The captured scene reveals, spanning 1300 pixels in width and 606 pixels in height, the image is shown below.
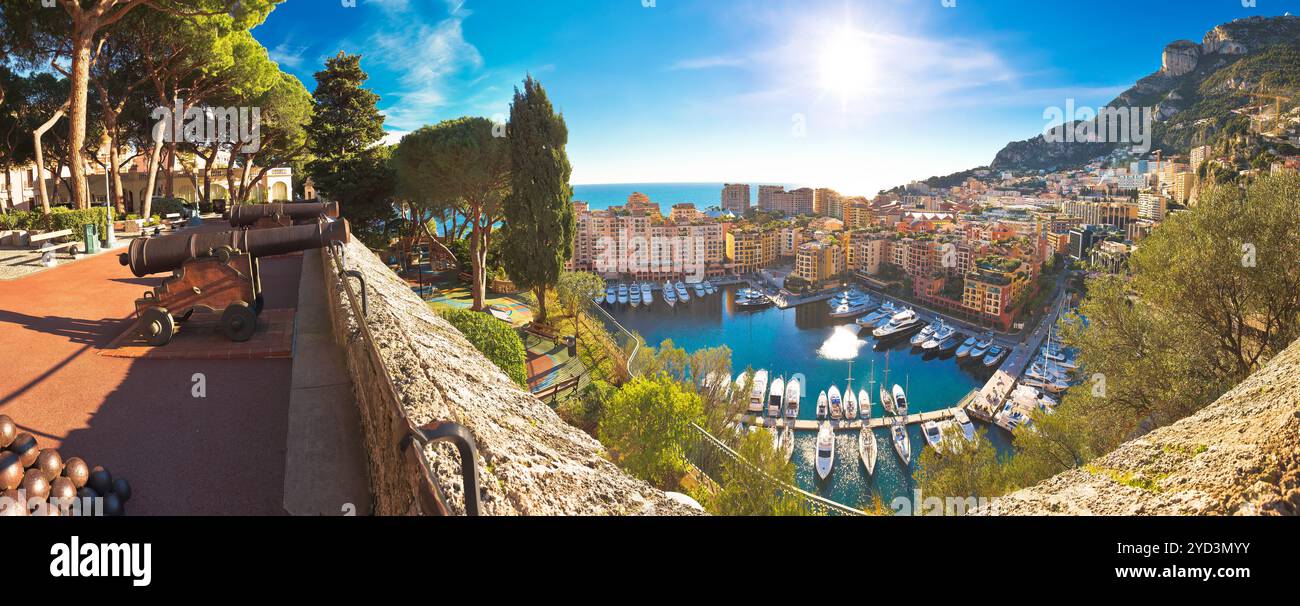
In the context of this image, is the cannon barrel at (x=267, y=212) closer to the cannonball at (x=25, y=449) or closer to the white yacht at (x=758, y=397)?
the cannonball at (x=25, y=449)

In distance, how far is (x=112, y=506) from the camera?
2271 mm

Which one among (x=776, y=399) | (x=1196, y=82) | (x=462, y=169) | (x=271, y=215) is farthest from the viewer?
(x=1196, y=82)

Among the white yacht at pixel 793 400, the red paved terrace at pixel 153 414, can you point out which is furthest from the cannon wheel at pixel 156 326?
the white yacht at pixel 793 400

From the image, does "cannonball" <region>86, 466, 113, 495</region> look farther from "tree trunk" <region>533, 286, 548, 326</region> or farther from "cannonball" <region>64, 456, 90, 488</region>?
"tree trunk" <region>533, 286, 548, 326</region>

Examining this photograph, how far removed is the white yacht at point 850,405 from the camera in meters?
35.3

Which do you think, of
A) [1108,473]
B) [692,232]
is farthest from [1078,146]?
[1108,473]

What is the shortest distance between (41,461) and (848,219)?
9433 cm

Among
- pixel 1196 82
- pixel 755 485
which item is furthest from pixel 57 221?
pixel 1196 82

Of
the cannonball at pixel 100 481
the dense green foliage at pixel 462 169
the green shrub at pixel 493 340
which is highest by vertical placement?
the dense green foliage at pixel 462 169

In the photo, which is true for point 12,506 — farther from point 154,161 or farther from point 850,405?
point 850,405

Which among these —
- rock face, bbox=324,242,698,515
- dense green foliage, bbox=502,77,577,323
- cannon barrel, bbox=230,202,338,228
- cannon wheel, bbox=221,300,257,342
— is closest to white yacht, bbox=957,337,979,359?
dense green foliage, bbox=502,77,577,323

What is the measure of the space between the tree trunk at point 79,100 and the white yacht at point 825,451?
27.4 m

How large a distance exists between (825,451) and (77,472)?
1157 inches

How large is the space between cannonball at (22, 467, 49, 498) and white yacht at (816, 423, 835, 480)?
28.3m
